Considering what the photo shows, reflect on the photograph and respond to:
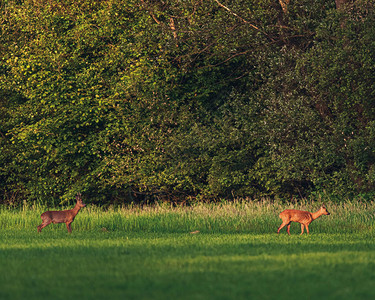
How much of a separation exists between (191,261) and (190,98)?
2136cm

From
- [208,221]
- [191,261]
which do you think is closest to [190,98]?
[208,221]

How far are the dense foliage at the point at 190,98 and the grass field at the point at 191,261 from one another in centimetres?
692

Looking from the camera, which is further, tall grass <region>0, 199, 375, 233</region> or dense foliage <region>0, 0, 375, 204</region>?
dense foliage <region>0, 0, 375, 204</region>

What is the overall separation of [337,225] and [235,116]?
1057 centimetres

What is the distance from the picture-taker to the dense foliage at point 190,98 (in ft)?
93.7

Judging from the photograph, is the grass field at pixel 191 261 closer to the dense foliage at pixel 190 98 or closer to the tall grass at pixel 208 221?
the tall grass at pixel 208 221

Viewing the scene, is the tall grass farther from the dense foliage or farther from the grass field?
the dense foliage

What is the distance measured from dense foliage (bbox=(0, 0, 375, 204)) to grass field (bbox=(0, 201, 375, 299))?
6.92m

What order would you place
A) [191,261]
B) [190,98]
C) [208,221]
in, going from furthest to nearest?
[190,98], [208,221], [191,261]

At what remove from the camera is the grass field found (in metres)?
9.07

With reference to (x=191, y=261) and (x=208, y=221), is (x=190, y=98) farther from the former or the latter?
(x=191, y=261)

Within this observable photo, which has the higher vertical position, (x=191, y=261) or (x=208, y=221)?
(x=208, y=221)

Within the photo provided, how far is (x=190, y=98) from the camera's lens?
33188 millimetres

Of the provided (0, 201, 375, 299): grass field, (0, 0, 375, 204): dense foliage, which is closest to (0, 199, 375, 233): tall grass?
(0, 201, 375, 299): grass field
